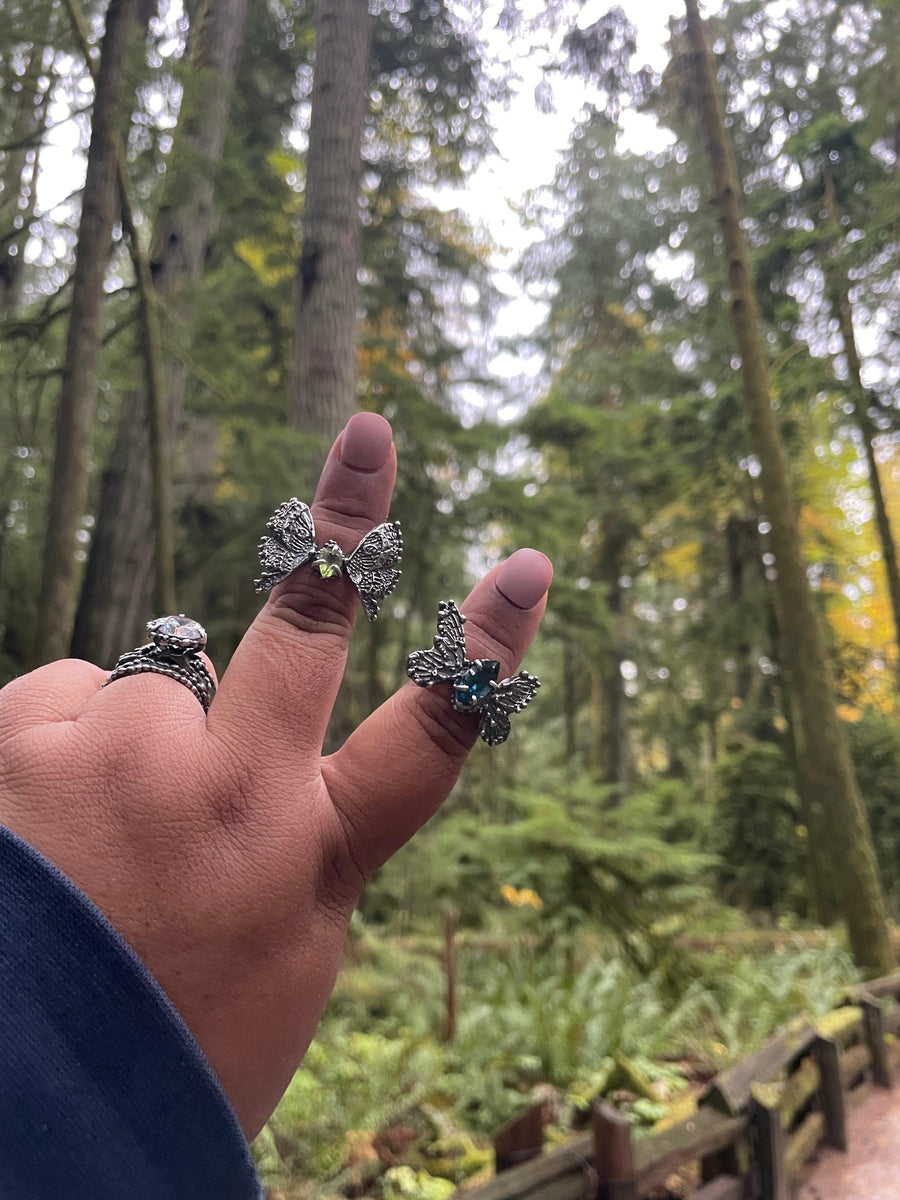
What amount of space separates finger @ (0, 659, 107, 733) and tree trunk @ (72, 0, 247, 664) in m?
2.56

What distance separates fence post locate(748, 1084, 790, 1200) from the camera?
3.04m

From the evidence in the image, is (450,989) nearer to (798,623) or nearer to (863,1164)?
(863,1164)

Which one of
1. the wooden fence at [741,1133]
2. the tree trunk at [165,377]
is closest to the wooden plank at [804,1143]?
the wooden fence at [741,1133]

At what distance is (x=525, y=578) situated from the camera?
1032 mm

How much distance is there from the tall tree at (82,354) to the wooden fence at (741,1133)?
216 centimetres

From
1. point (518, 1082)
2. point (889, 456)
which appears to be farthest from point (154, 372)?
point (889, 456)

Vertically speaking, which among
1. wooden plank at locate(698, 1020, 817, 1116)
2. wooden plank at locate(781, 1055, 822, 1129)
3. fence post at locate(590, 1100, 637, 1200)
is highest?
fence post at locate(590, 1100, 637, 1200)

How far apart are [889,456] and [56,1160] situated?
43.1 ft

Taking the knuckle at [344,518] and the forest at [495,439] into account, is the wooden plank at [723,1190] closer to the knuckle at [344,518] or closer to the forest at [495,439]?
the forest at [495,439]

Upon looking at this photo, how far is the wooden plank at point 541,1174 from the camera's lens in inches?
89.0

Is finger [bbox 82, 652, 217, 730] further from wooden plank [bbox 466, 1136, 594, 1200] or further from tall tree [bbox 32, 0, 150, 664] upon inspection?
wooden plank [bbox 466, 1136, 594, 1200]

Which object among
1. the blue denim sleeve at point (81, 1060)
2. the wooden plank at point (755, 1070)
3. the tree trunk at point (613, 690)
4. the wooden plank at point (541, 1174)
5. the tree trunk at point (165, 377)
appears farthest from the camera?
the tree trunk at point (613, 690)

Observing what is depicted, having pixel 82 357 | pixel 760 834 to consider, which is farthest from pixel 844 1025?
pixel 760 834

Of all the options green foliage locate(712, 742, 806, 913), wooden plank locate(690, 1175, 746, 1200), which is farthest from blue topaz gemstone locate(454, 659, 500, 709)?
green foliage locate(712, 742, 806, 913)
